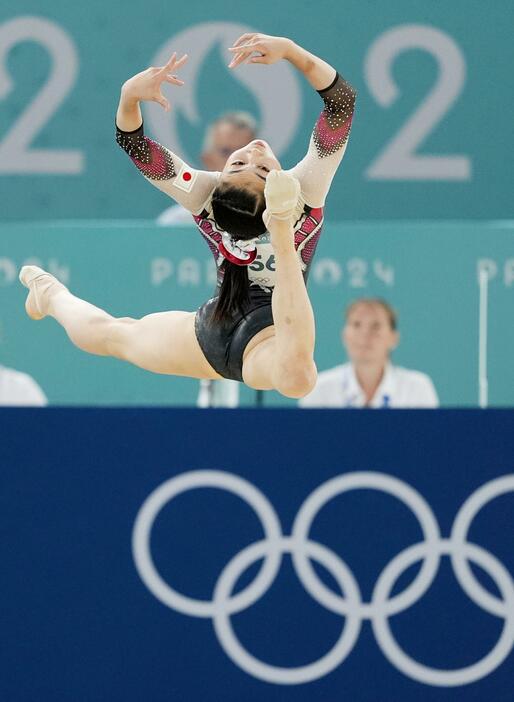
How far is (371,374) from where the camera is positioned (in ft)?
18.2

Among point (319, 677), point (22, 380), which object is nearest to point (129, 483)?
point (319, 677)

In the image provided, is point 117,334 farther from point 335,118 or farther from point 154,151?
point 335,118

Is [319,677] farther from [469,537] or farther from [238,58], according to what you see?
[238,58]

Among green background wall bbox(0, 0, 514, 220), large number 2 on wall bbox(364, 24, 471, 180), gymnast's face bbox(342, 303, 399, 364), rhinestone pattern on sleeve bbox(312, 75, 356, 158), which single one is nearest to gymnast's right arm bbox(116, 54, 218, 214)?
rhinestone pattern on sleeve bbox(312, 75, 356, 158)

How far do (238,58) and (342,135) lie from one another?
40cm

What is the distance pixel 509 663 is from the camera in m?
3.44

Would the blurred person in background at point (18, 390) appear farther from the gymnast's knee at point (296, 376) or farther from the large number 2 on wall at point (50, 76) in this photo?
the gymnast's knee at point (296, 376)

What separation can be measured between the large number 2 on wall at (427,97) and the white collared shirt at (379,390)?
179 centimetres

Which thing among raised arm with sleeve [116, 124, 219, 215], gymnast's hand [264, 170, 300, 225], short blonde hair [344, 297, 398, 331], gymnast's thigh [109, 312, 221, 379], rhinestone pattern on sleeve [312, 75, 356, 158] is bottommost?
gymnast's thigh [109, 312, 221, 379]

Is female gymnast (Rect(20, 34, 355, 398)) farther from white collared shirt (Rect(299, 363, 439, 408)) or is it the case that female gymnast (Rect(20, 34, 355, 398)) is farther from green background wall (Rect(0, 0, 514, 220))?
green background wall (Rect(0, 0, 514, 220))

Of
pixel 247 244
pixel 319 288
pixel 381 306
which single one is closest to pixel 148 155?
pixel 247 244

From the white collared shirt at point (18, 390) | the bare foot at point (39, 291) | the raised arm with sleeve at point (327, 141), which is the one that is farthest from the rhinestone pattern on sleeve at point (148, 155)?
the white collared shirt at point (18, 390)

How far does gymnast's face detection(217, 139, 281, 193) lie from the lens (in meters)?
3.48

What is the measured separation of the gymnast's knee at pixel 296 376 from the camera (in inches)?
130
